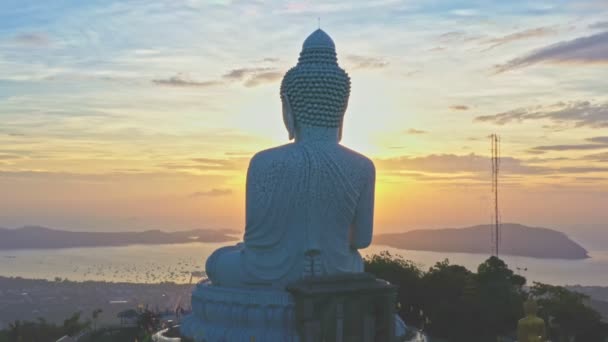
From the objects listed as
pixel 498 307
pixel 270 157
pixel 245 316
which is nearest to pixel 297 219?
pixel 270 157

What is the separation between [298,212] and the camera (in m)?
16.8

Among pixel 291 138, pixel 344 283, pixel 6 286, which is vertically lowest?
pixel 6 286

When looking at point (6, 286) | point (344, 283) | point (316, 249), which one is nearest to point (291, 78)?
point (316, 249)

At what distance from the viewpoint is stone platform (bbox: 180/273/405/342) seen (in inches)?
575

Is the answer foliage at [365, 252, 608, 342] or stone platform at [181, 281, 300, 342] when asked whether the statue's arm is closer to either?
stone platform at [181, 281, 300, 342]

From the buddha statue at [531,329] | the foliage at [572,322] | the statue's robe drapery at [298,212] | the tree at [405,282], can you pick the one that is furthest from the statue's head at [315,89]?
the buddha statue at [531,329]

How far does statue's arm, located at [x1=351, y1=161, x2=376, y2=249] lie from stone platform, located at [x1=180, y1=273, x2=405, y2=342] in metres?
2.62

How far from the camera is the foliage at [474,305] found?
72.8 ft

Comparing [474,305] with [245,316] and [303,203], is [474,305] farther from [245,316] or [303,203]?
[245,316]

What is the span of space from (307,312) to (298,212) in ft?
9.72

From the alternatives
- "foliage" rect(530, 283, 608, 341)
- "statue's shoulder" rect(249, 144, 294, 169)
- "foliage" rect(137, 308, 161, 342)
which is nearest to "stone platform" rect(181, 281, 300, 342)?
"statue's shoulder" rect(249, 144, 294, 169)

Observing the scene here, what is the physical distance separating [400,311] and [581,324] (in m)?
6.10

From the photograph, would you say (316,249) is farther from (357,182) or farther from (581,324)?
(581,324)

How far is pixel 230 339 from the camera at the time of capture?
15648 millimetres
